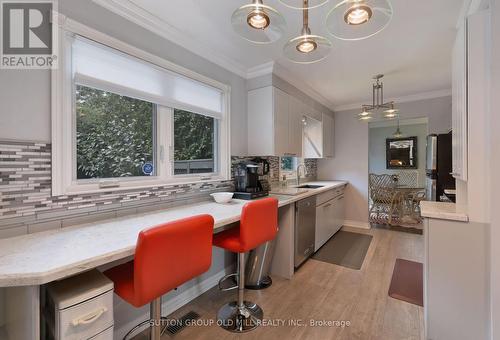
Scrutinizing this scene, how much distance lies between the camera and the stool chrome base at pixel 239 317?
1.77m

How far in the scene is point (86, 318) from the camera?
3.21 feet

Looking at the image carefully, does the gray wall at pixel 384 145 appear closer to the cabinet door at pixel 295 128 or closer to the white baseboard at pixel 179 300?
the cabinet door at pixel 295 128

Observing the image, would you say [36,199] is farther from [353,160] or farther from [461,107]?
[353,160]

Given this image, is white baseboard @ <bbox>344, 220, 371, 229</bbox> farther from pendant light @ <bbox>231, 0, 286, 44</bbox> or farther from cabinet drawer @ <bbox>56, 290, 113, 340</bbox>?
cabinet drawer @ <bbox>56, 290, 113, 340</bbox>

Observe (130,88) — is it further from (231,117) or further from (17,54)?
(231,117)

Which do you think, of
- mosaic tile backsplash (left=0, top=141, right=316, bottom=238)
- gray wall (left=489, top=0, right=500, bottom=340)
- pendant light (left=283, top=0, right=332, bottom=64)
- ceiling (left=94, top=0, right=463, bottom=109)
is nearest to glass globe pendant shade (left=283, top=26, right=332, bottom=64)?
pendant light (left=283, top=0, right=332, bottom=64)

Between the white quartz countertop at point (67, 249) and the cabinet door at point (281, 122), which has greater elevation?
the cabinet door at point (281, 122)

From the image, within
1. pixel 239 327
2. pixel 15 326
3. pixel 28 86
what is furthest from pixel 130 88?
pixel 239 327

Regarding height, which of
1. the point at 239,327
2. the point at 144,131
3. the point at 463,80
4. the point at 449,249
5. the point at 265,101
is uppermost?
the point at 265,101

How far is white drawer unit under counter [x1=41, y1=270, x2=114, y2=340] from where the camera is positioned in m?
0.94

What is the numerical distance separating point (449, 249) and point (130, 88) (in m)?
2.53

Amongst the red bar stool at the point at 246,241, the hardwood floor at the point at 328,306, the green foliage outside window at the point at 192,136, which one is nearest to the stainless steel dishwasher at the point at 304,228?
the hardwood floor at the point at 328,306

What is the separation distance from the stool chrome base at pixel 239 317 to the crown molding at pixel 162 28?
235 centimetres

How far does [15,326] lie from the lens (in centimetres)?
102
